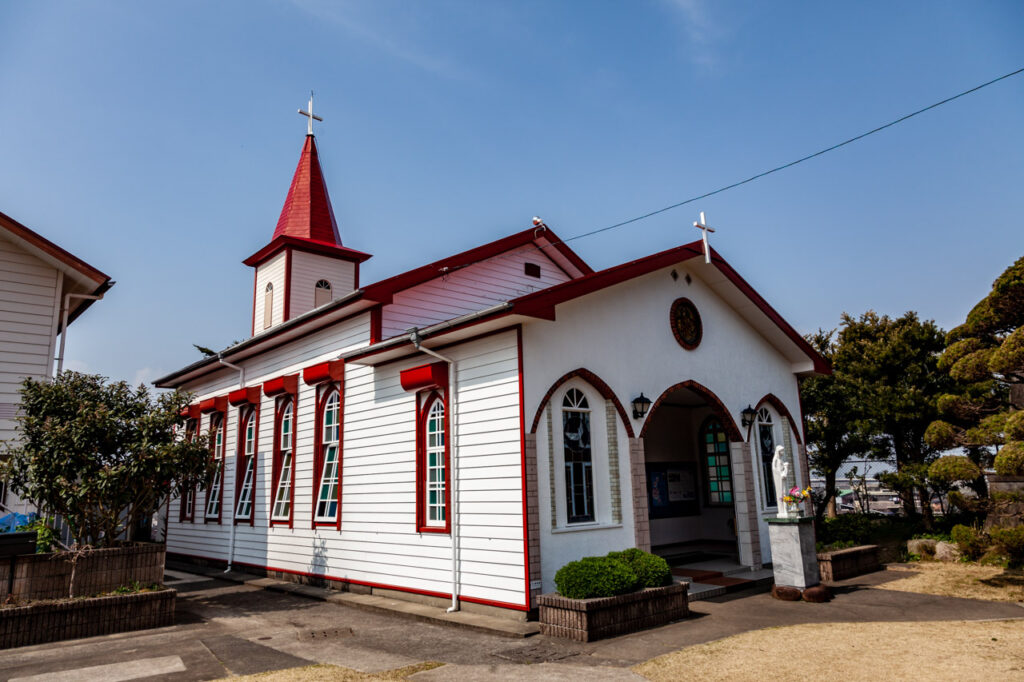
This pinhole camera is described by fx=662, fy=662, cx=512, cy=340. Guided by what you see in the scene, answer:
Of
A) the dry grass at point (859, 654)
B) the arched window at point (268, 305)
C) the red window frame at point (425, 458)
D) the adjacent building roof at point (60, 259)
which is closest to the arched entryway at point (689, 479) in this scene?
the red window frame at point (425, 458)

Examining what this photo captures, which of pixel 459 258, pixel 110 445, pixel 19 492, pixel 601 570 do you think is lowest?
pixel 601 570

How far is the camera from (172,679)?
7.35 meters

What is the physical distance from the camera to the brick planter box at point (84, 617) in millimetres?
9125

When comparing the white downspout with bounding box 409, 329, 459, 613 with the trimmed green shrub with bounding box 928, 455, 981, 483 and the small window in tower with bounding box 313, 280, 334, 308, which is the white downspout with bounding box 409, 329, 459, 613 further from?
the trimmed green shrub with bounding box 928, 455, 981, 483

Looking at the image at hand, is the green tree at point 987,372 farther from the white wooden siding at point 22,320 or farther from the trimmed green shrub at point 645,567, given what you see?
the white wooden siding at point 22,320

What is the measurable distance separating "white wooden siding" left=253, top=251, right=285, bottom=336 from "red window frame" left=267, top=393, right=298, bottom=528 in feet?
9.45

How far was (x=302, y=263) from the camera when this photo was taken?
18797 mm

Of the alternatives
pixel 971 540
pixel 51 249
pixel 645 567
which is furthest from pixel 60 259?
pixel 971 540

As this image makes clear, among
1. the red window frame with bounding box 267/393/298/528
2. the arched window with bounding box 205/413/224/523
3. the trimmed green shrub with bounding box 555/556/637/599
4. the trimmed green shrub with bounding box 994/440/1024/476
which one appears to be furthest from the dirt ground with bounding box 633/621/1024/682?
the arched window with bounding box 205/413/224/523

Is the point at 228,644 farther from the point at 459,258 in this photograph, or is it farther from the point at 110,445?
the point at 459,258

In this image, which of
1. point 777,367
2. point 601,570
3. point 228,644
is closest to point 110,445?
point 228,644

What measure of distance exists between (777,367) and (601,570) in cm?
880

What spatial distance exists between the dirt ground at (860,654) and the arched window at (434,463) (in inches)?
188

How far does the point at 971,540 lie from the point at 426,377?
1119 cm
